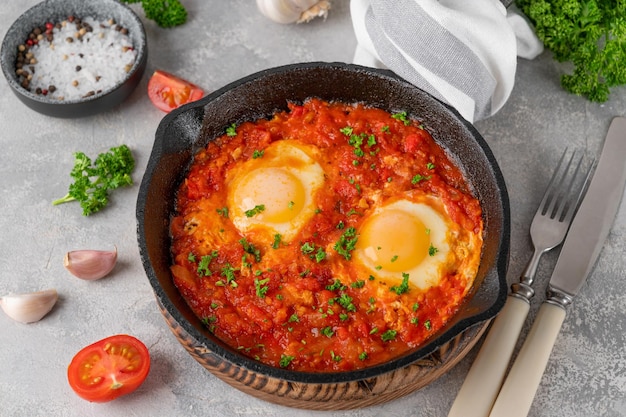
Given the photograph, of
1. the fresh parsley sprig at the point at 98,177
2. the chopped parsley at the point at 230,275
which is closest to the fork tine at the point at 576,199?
the chopped parsley at the point at 230,275

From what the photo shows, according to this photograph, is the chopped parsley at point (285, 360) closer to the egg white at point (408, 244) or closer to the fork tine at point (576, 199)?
the egg white at point (408, 244)

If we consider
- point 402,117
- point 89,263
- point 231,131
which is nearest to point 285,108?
point 231,131

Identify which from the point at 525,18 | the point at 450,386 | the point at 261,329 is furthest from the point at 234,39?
the point at 450,386

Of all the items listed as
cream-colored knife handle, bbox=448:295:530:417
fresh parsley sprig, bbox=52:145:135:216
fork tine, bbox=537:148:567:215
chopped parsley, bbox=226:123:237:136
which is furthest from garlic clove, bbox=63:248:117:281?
fork tine, bbox=537:148:567:215

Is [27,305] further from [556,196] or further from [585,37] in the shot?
[585,37]

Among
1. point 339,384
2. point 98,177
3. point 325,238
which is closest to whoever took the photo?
point 339,384

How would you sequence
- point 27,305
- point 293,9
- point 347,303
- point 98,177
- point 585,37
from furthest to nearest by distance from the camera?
point 293,9 < point 585,37 < point 98,177 < point 27,305 < point 347,303

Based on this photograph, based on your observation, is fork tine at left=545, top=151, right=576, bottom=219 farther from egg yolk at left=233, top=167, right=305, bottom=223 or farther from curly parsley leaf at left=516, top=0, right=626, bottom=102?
egg yolk at left=233, top=167, right=305, bottom=223
